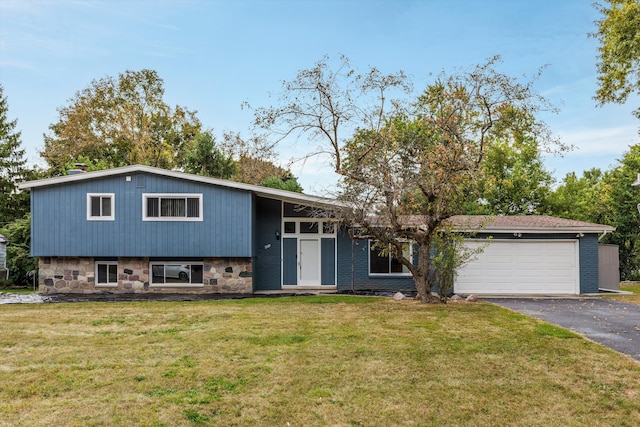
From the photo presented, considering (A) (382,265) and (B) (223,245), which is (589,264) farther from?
(B) (223,245)

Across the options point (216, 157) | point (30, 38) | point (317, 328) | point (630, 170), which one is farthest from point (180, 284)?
point (630, 170)

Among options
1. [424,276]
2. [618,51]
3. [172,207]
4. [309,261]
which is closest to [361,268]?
[309,261]

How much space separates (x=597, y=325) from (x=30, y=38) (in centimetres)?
2198

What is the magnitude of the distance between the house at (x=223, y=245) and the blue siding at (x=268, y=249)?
0.11 feet

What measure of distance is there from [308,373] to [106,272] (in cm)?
1145

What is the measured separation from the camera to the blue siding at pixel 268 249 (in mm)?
15625

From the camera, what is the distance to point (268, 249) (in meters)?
15.7

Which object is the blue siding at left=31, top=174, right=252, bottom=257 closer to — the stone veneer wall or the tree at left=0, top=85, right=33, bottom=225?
the stone veneer wall

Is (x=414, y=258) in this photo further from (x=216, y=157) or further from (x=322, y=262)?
(x=216, y=157)

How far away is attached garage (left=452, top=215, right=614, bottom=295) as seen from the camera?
15109 mm

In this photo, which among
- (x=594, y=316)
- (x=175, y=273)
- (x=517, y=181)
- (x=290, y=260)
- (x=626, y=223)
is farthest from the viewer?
(x=517, y=181)

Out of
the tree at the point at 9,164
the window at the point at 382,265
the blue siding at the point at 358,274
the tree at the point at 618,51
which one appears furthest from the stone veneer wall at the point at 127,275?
the tree at the point at 9,164

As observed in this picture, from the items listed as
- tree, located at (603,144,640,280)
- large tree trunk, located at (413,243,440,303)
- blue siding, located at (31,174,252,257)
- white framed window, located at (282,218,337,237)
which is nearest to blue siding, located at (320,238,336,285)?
white framed window, located at (282,218,337,237)

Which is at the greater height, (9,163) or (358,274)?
(9,163)
